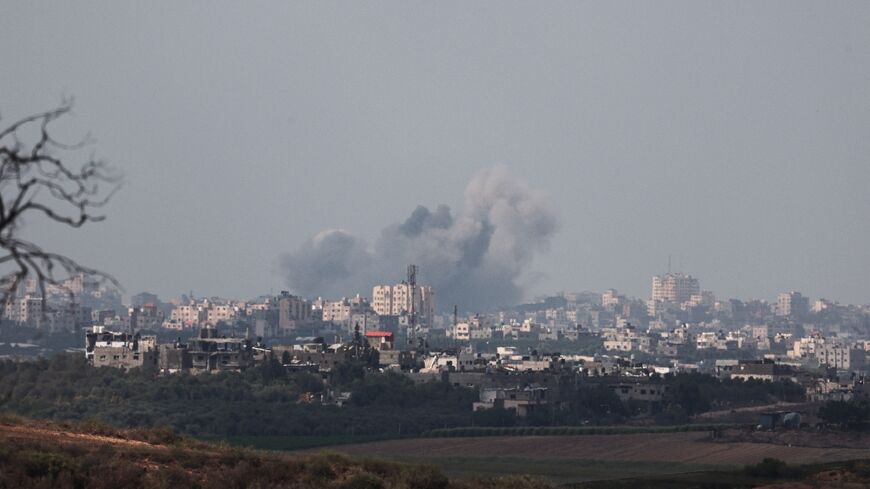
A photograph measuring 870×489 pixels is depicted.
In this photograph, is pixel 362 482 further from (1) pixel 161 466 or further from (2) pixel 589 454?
(2) pixel 589 454

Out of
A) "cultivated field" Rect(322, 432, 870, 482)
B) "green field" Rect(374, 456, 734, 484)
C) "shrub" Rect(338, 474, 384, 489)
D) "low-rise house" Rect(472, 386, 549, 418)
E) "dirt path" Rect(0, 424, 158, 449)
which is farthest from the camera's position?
"low-rise house" Rect(472, 386, 549, 418)

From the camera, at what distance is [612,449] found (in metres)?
79.1

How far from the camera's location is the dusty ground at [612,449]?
70.0 meters

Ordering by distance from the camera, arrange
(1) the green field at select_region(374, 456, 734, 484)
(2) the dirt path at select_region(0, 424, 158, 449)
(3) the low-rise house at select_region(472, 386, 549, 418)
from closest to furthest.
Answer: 1. (2) the dirt path at select_region(0, 424, 158, 449)
2. (1) the green field at select_region(374, 456, 734, 484)
3. (3) the low-rise house at select_region(472, 386, 549, 418)

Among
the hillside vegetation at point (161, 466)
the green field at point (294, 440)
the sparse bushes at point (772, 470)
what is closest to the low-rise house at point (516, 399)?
the green field at point (294, 440)

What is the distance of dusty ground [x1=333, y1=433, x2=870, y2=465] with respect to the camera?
230ft

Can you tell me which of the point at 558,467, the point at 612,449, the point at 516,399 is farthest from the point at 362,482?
the point at 516,399

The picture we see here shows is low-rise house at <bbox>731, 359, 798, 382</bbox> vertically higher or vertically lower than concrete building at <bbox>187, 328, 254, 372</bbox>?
lower

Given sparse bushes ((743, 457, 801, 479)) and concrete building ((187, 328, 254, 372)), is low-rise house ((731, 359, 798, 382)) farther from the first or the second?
sparse bushes ((743, 457, 801, 479))

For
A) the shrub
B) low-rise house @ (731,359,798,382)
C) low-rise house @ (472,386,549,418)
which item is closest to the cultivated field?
low-rise house @ (472,386,549,418)

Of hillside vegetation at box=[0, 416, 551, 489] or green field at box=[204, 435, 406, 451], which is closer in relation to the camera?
hillside vegetation at box=[0, 416, 551, 489]

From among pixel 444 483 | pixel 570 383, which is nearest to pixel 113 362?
pixel 570 383

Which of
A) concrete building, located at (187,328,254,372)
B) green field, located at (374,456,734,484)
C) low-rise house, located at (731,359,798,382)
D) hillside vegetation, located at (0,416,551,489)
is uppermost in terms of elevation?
concrete building, located at (187,328,254,372)

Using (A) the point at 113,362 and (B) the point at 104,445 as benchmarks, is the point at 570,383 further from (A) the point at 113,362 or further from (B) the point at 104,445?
(B) the point at 104,445
